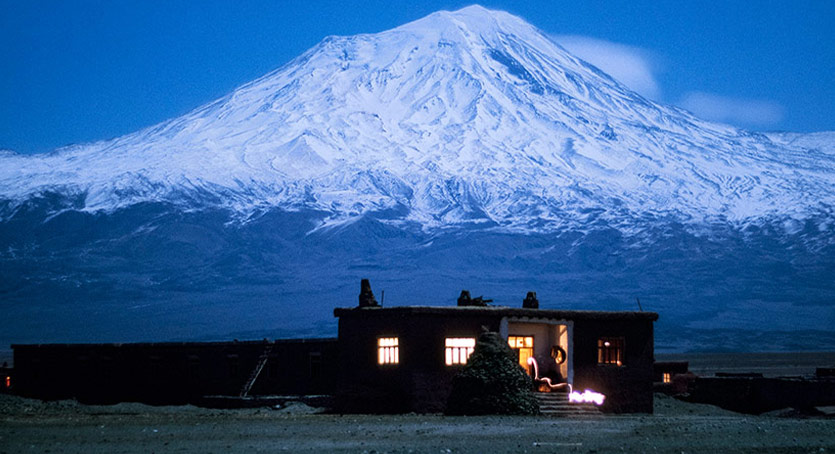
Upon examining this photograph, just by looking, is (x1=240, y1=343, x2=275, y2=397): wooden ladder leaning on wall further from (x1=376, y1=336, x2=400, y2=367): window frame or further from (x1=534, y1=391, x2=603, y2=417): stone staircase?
(x1=534, y1=391, x2=603, y2=417): stone staircase

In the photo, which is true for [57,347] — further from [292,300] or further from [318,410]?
[292,300]

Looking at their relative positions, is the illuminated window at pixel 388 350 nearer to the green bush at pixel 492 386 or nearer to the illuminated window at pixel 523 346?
the green bush at pixel 492 386

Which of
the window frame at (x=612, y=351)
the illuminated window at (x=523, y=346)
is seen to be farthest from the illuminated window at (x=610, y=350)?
the illuminated window at (x=523, y=346)

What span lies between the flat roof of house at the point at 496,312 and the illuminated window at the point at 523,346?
1171 mm

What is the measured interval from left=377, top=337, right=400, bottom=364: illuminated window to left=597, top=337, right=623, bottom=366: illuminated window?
6.34 m

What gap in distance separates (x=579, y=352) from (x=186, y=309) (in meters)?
147

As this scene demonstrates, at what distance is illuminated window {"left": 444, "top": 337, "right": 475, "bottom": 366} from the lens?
110 ft

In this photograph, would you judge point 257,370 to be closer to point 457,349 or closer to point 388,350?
point 388,350

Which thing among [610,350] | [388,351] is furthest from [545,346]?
[388,351]

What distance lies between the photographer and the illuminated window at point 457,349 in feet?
110

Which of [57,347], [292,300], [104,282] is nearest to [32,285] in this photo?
[104,282]

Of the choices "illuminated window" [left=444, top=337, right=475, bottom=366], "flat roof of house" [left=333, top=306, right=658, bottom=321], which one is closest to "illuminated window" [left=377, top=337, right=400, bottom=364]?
"flat roof of house" [left=333, top=306, right=658, bottom=321]

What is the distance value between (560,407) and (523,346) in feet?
11.4

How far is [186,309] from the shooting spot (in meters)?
176
